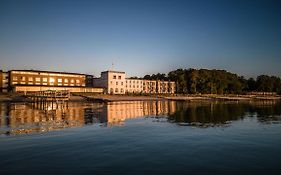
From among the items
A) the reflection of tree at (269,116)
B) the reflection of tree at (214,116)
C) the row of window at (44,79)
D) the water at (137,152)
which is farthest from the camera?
the row of window at (44,79)

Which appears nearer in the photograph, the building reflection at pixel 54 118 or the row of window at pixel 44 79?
the building reflection at pixel 54 118

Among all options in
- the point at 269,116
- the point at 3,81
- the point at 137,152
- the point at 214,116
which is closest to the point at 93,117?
the point at 214,116

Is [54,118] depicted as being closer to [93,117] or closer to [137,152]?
[93,117]

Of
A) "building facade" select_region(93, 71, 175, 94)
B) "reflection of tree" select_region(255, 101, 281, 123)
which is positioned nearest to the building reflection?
"reflection of tree" select_region(255, 101, 281, 123)

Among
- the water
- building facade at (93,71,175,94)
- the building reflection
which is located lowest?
the water

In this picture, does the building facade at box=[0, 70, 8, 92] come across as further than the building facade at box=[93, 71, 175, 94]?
No

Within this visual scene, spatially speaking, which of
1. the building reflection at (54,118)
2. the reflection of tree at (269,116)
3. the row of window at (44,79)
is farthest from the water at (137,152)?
the row of window at (44,79)

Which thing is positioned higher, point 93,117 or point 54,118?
point 54,118

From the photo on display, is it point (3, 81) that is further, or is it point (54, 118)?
point (3, 81)

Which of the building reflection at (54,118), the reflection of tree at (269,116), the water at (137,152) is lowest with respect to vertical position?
the reflection of tree at (269,116)

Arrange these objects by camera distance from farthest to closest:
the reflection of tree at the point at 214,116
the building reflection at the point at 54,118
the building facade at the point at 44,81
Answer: the building facade at the point at 44,81 < the reflection of tree at the point at 214,116 < the building reflection at the point at 54,118

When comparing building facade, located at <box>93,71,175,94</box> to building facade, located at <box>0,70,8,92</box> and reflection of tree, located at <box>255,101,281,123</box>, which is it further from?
reflection of tree, located at <box>255,101,281,123</box>

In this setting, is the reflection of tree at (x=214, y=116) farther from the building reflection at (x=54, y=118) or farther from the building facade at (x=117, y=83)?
the building facade at (x=117, y=83)

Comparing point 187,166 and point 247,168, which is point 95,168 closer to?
point 187,166
